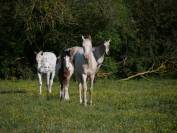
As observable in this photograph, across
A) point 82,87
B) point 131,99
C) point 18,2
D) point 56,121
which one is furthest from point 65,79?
point 18,2

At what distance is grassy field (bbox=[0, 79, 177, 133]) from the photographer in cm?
1398

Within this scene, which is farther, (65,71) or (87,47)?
(65,71)

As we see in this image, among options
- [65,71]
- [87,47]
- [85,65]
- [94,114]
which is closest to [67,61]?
[65,71]

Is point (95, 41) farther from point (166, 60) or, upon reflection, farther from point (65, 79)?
point (65, 79)

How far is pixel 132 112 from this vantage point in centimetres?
1678

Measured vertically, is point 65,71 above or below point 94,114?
above

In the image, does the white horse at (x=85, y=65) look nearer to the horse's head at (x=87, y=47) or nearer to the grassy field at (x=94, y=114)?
the horse's head at (x=87, y=47)

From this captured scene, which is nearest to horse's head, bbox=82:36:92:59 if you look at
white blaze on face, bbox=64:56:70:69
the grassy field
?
the grassy field

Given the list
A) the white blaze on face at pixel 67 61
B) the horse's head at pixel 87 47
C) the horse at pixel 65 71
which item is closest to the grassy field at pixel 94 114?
the horse at pixel 65 71

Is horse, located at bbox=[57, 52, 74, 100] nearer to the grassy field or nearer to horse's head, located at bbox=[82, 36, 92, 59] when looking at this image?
the grassy field

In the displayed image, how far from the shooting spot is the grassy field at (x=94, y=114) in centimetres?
1398

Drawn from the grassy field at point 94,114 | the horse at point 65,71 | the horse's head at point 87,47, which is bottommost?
the grassy field at point 94,114

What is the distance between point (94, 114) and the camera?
53.7ft

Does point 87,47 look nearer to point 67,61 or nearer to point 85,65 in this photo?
point 85,65
